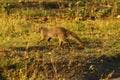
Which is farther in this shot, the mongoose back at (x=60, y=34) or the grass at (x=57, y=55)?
the mongoose back at (x=60, y=34)

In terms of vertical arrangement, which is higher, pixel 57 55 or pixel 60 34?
pixel 60 34

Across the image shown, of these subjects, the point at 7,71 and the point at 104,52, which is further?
the point at 104,52

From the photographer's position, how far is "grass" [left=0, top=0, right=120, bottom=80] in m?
7.75

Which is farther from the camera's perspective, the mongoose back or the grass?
the mongoose back

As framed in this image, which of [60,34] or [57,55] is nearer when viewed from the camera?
[57,55]

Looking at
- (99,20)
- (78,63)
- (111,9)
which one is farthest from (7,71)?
(111,9)

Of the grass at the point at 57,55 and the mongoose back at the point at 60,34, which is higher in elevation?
the mongoose back at the point at 60,34

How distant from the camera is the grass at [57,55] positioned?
7.75 m

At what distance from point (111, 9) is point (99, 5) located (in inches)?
58.0

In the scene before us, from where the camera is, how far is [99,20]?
12328 millimetres

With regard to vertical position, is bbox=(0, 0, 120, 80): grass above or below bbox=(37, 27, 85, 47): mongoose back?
below

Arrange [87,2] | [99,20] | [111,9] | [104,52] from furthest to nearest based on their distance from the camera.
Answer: [87,2]
[111,9]
[99,20]
[104,52]

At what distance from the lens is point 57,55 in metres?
8.51

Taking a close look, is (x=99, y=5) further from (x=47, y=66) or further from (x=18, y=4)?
(x=47, y=66)
